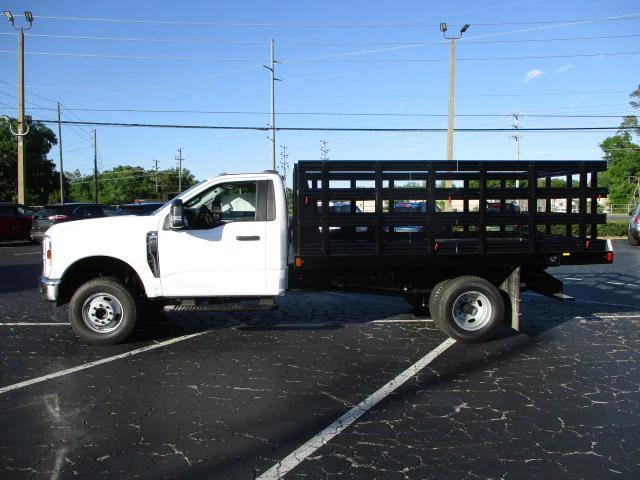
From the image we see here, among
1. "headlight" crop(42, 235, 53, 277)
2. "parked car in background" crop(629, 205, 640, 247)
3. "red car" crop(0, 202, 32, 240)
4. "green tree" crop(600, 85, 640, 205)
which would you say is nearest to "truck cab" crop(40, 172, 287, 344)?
"headlight" crop(42, 235, 53, 277)

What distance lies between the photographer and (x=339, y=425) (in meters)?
4.07

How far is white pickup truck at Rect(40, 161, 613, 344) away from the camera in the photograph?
20.1 ft

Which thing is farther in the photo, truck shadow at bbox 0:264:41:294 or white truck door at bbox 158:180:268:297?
truck shadow at bbox 0:264:41:294

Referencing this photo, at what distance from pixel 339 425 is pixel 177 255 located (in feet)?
9.85

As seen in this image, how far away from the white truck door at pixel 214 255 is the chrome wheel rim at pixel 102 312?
64 centimetres

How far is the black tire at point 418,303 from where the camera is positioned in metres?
7.14

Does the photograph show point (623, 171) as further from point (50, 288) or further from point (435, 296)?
point (50, 288)

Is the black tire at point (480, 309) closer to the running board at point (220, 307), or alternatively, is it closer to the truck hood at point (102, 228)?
the running board at point (220, 307)

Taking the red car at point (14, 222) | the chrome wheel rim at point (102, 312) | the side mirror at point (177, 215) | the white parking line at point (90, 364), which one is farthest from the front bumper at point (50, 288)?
the red car at point (14, 222)

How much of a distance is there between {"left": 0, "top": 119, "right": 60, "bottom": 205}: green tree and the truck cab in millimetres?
58733

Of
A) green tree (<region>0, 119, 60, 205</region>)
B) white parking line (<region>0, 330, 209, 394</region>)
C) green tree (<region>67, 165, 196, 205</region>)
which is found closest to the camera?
white parking line (<region>0, 330, 209, 394</region>)

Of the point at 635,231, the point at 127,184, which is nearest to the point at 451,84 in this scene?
the point at 635,231

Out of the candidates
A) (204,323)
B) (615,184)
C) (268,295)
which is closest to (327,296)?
(204,323)

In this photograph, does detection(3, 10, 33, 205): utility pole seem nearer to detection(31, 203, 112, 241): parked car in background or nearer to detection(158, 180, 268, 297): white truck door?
detection(31, 203, 112, 241): parked car in background
